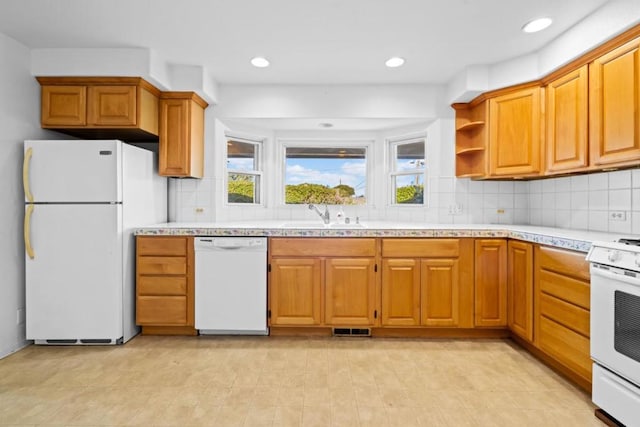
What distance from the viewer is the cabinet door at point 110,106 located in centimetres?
270

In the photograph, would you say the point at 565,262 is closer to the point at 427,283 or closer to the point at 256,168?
the point at 427,283

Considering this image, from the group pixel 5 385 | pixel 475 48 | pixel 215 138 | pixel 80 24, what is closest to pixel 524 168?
pixel 475 48

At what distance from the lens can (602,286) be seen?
1712mm

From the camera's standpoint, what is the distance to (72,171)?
2500mm

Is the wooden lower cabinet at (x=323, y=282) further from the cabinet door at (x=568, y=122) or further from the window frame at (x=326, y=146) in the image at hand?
the cabinet door at (x=568, y=122)

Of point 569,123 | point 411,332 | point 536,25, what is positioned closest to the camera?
point 536,25

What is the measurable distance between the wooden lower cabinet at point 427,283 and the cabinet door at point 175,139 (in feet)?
6.44

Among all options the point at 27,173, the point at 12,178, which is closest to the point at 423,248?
the point at 27,173

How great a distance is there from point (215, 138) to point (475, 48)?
2417mm

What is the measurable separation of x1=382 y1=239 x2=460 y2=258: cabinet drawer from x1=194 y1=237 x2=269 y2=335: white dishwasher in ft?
3.46

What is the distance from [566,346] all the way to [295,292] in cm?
185

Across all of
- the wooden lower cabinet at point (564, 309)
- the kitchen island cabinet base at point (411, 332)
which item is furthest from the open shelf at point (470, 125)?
the kitchen island cabinet base at point (411, 332)

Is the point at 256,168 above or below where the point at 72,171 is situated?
above

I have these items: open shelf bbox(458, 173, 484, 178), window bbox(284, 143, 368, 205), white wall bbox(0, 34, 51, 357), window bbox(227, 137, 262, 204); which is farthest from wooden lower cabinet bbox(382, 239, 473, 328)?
white wall bbox(0, 34, 51, 357)
